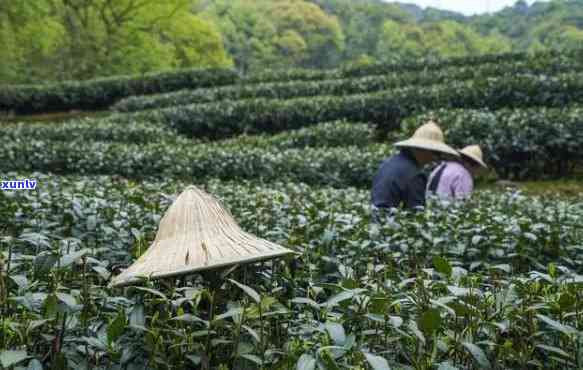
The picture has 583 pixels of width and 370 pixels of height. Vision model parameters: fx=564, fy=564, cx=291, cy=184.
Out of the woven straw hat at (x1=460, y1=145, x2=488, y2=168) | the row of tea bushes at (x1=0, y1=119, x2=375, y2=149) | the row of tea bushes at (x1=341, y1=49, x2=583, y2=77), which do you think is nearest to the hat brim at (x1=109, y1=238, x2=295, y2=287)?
the woven straw hat at (x1=460, y1=145, x2=488, y2=168)

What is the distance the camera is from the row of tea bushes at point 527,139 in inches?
410

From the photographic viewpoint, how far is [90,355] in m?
1.53

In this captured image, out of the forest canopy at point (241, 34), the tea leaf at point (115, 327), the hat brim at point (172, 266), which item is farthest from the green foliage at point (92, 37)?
the tea leaf at point (115, 327)

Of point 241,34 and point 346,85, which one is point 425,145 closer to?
point 346,85

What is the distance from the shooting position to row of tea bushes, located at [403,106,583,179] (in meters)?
10.4

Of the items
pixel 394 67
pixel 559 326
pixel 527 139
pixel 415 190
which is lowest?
pixel 527 139

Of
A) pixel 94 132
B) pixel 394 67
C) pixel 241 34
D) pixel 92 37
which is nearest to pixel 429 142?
pixel 94 132

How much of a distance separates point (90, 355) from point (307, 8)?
201 feet

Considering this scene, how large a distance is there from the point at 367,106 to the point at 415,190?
1031cm

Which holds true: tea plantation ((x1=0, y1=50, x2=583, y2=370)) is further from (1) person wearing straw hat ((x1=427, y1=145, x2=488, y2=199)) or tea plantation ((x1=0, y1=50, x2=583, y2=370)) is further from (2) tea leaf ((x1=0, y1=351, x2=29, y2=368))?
(1) person wearing straw hat ((x1=427, y1=145, x2=488, y2=199))

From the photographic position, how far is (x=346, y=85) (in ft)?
58.5

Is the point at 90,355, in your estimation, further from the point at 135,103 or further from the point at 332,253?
the point at 135,103

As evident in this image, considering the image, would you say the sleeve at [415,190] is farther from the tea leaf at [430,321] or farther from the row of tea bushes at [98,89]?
the row of tea bushes at [98,89]

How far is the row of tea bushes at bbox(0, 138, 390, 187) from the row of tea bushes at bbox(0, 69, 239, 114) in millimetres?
13629
